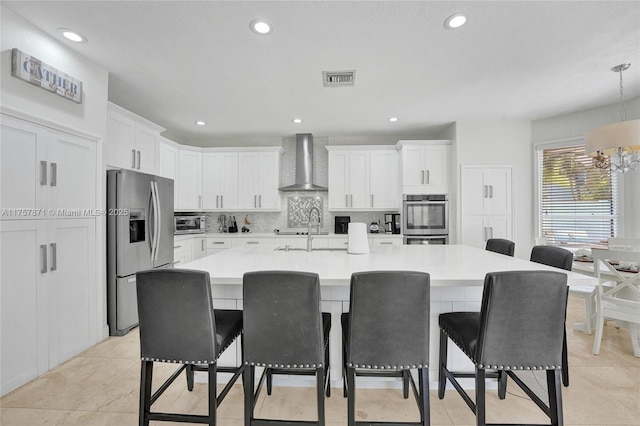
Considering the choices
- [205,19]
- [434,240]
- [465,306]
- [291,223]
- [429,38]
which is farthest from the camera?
[291,223]

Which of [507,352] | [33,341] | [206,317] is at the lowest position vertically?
[33,341]

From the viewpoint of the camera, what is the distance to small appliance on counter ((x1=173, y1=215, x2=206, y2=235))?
4.51 metres

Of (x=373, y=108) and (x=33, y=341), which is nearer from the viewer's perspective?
(x=33, y=341)

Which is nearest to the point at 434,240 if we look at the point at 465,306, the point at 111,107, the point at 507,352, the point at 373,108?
the point at 373,108

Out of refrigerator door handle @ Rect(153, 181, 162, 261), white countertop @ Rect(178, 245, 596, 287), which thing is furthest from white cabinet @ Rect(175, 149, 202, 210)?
white countertop @ Rect(178, 245, 596, 287)

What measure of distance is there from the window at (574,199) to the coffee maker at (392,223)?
6.71ft

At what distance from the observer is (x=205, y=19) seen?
208 cm

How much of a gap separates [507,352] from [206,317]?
141cm

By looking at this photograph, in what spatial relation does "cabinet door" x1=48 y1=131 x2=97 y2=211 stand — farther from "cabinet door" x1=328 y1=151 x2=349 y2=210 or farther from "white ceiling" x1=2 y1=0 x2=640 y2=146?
"cabinet door" x1=328 y1=151 x2=349 y2=210

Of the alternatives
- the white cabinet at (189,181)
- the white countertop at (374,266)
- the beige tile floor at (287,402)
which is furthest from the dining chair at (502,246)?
the white cabinet at (189,181)

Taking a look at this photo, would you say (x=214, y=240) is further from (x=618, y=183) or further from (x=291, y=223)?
(x=618, y=183)

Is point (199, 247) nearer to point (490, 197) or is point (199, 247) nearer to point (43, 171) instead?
point (43, 171)

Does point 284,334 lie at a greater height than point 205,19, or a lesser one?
lesser

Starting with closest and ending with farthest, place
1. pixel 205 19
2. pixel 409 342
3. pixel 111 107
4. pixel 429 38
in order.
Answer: pixel 409 342 < pixel 205 19 < pixel 429 38 < pixel 111 107
